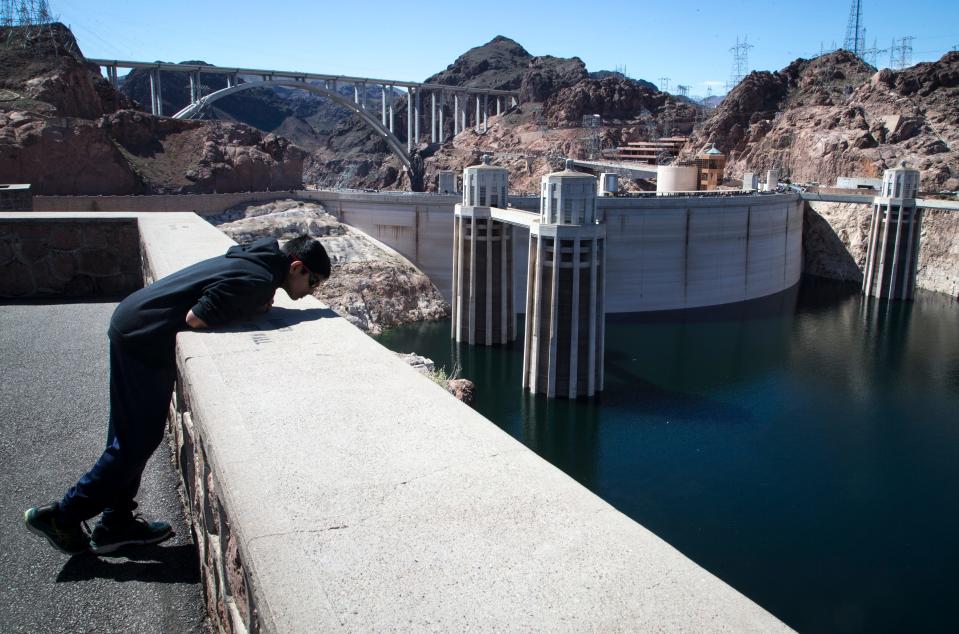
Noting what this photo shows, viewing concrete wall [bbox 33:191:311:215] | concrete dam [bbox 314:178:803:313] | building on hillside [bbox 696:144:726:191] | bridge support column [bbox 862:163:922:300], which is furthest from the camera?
building on hillside [bbox 696:144:726:191]

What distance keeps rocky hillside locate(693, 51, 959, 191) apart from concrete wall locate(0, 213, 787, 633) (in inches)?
2095

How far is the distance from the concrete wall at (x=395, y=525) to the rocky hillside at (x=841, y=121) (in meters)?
53.2

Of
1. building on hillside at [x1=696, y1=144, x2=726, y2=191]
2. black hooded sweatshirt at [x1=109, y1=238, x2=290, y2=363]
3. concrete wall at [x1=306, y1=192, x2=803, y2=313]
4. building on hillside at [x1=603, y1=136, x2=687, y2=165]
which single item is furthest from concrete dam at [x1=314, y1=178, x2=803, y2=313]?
black hooded sweatshirt at [x1=109, y1=238, x2=290, y2=363]

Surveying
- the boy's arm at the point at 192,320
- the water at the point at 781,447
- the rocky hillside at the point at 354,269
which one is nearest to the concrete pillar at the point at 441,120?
the rocky hillside at the point at 354,269

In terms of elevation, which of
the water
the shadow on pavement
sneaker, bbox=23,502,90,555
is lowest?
the water

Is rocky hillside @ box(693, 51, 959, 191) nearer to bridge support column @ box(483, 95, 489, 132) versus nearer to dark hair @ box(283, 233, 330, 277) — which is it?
bridge support column @ box(483, 95, 489, 132)

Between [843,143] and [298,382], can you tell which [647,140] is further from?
[298,382]

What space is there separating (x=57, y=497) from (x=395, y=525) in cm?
266

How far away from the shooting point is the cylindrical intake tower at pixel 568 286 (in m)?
24.7

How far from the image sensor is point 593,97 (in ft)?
261

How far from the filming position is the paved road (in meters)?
3.30

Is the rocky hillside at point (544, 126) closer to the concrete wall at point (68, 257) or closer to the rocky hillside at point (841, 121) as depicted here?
the rocky hillside at point (841, 121)

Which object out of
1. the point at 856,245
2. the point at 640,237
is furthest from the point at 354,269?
the point at 856,245

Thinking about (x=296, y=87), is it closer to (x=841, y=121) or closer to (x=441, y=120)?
(x=441, y=120)
